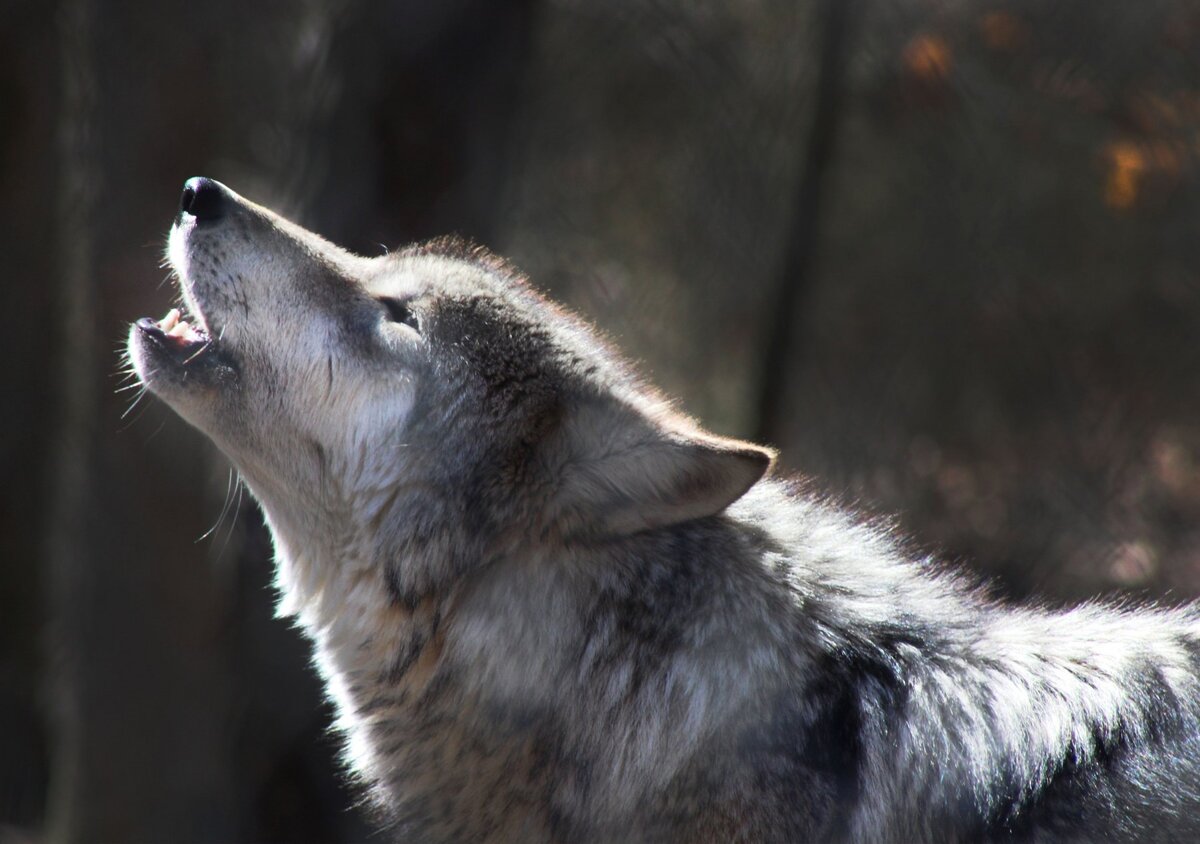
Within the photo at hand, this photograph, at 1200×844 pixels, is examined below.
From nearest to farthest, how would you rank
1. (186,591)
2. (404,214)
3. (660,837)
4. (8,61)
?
(660,837) → (404,214) → (186,591) → (8,61)

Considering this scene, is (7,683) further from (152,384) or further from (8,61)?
(152,384)

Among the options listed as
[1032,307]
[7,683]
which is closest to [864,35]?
[1032,307]

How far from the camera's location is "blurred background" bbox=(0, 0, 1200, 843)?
426cm

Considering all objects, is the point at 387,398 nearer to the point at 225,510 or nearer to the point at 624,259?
the point at 225,510

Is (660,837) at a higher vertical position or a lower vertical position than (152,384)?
lower

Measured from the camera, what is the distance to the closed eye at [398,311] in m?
2.64

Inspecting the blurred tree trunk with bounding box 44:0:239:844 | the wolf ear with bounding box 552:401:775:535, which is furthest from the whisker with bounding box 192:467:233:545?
the wolf ear with bounding box 552:401:775:535

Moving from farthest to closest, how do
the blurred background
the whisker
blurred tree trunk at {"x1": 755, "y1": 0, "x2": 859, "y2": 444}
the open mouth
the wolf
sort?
blurred tree trunk at {"x1": 755, "y1": 0, "x2": 859, "y2": 444} → the blurred background → the whisker → the open mouth → the wolf

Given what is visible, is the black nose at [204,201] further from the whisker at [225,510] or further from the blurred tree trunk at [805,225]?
the blurred tree trunk at [805,225]

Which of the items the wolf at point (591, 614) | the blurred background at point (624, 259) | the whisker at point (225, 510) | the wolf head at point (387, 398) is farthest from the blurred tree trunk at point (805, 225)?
the wolf head at point (387, 398)

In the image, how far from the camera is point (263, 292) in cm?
256

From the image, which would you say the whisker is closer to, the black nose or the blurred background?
the blurred background

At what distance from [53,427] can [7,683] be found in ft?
4.53

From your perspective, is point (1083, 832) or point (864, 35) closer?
point (1083, 832)
